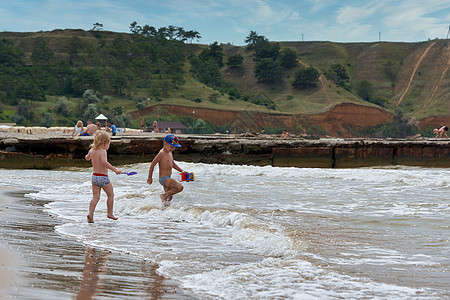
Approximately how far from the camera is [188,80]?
11250 centimetres

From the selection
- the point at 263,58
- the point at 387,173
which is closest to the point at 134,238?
the point at 387,173

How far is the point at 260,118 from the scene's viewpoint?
9525 centimetres

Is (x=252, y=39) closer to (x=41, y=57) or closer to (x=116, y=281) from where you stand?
(x=41, y=57)

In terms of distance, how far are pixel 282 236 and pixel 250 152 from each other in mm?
14012

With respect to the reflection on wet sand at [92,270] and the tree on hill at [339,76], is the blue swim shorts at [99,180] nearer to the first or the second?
the reflection on wet sand at [92,270]

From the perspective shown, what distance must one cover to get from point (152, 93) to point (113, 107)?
13419 mm

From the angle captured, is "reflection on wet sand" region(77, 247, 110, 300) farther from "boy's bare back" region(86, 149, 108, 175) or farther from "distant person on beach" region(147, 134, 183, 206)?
"distant person on beach" region(147, 134, 183, 206)

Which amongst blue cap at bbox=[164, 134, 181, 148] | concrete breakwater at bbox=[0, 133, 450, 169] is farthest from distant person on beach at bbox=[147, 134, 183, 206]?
concrete breakwater at bbox=[0, 133, 450, 169]

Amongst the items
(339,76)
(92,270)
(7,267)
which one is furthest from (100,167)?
(339,76)

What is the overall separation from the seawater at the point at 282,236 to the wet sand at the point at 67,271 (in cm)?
22

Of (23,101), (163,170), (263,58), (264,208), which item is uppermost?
(263,58)

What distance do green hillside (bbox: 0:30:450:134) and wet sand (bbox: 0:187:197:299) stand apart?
73602 millimetres

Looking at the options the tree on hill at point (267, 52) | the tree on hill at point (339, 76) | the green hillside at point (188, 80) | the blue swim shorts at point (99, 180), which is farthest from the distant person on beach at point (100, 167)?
the tree on hill at point (267, 52)

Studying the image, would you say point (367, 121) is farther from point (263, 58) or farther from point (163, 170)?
point (163, 170)
